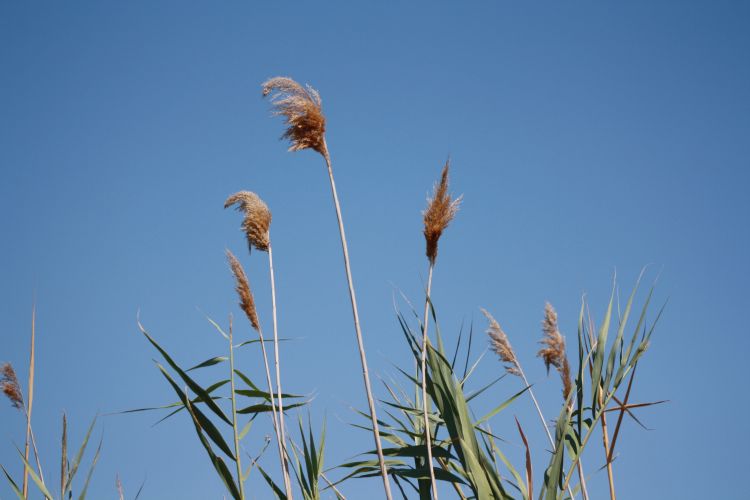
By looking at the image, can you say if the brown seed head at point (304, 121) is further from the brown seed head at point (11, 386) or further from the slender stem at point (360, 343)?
the brown seed head at point (11, 386)

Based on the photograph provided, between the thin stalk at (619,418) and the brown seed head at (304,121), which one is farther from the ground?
the brown seed head at (304,121)

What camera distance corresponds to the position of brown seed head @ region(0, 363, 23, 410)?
3.61 metres

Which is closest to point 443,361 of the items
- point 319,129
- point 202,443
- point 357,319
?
point 357,319

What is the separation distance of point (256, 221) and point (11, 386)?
1.57m

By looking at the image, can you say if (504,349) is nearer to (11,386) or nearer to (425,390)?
(425,390)

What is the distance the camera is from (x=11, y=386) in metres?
3.62

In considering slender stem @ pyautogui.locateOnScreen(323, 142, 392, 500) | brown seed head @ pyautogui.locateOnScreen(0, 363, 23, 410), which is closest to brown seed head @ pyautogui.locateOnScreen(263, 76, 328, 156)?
slender stem @ pyautogui.locateOnScreen(323, 142, 392, 500)

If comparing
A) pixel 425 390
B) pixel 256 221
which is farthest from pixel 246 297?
pixel 425 390

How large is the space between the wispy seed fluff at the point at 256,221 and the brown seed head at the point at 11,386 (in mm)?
1447

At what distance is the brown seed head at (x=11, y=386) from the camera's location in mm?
3613

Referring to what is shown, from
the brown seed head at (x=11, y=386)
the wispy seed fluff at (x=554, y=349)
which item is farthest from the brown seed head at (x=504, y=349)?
the brown seed head at (x=11, y=386)

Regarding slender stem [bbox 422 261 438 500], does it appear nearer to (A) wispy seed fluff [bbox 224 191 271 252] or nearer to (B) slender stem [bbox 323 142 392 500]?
(B) slender stem [bbox 323 142 392 500]

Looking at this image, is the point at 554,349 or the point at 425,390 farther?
the point at 554,349

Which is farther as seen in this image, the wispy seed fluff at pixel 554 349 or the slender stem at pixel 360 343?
the wispy seed fluff at pixel 554 349
